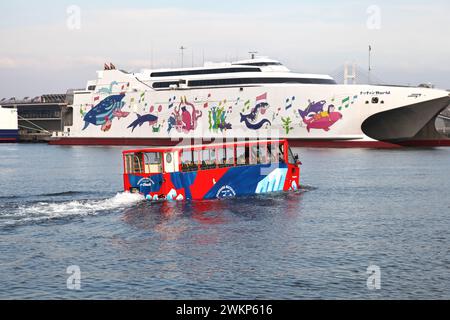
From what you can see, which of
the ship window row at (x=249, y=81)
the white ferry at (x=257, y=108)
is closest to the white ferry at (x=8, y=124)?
the white ferry at (x=257, y=108)

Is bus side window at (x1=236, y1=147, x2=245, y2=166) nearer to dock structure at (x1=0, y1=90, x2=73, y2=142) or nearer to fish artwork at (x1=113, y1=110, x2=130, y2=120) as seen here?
fish artwork at (x1=113, y1=110, x2=130, y2=120)

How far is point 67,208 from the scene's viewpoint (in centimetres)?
3195

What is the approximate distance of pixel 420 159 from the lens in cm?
6669

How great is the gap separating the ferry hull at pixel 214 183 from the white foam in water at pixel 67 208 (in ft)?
2.61

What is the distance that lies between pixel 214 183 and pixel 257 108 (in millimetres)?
52168

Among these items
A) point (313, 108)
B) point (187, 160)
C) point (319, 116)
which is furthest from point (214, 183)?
point (313, 108)

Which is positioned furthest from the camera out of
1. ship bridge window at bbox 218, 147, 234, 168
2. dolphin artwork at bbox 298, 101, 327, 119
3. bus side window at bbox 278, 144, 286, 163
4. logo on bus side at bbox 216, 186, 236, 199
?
dolphin artwork at bbox 298, 101, 327, 119

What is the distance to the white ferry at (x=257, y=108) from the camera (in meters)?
80.8

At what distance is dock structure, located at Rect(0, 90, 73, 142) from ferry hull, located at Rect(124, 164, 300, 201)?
10933 cm

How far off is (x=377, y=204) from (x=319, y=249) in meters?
11.9

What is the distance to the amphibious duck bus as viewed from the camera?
33.4 metres

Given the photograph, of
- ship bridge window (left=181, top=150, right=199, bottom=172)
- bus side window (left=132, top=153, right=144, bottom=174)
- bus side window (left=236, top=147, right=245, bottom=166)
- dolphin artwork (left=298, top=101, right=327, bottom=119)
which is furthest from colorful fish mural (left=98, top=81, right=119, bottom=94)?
bus side window (left=132, top=153, right=144, bottom=174)

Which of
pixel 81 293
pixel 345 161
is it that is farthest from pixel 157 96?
pixel 81 293
